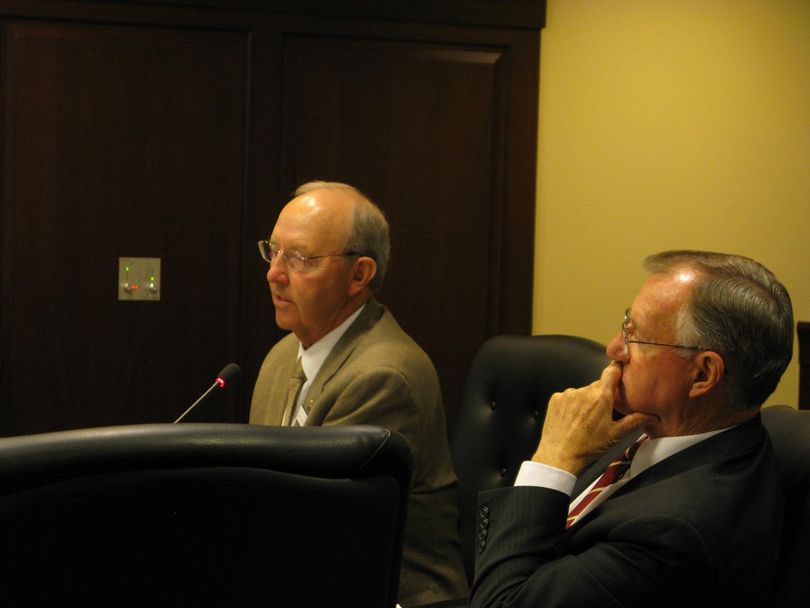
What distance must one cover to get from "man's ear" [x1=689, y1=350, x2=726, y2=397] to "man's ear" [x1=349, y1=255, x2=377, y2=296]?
962 millimetres

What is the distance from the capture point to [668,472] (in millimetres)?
1513

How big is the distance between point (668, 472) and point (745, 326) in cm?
24

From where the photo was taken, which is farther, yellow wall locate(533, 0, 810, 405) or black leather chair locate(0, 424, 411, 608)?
yellow wall locate(533, 0, 810, 405)

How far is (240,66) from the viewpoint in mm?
3506

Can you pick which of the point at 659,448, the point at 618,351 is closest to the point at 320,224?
the point at 618,351

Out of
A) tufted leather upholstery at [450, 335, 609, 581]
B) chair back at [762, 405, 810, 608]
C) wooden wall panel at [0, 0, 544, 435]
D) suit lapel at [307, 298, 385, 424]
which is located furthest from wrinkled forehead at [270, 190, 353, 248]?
wooden wall panel at [0, 0, 544, 435]

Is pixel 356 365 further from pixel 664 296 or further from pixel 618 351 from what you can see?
pixel 664 296

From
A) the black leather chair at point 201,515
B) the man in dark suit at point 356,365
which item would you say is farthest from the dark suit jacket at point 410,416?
the black leather chair at point 201,515

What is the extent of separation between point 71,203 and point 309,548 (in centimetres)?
286

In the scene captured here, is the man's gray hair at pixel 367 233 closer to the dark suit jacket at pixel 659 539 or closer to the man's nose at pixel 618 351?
the man's nose at pixel 618 351

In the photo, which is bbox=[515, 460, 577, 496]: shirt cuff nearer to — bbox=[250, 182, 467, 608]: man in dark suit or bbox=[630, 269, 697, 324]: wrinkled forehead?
bbox=[630, 269, 697, 324]: wrinkled forehead

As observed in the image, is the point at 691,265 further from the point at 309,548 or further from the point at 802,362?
the point at 802,362

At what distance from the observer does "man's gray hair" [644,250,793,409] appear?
149 cm

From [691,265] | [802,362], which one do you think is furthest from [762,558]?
[802,362]
